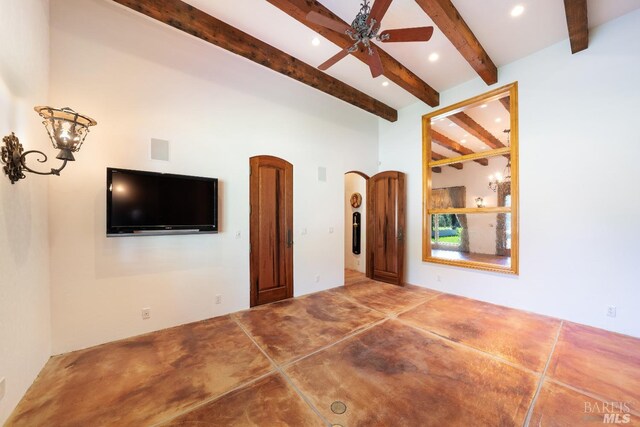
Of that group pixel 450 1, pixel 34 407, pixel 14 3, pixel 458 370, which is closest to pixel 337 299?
pixel 458 370

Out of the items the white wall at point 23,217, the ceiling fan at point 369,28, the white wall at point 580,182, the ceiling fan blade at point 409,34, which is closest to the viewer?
the white wall at point 23,217

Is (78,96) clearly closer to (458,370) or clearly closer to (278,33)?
(278,33)

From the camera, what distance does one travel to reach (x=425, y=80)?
457 centimetres

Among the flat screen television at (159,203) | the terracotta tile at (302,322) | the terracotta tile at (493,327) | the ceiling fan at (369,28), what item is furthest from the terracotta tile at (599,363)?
the flat screen television at (159,203)

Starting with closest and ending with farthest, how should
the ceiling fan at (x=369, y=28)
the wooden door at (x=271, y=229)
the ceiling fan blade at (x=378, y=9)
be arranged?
the ceiling fan blade at (x=378, y=9) → the ceiling fan at (x=369, y=28) → the wooden door at (x=271, y=229)

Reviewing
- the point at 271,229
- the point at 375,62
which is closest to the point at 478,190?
the point at 375,62

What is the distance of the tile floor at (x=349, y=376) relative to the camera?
5.94ft

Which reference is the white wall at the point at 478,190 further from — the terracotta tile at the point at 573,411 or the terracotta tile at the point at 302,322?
the terracotta tile at the point at 573,411

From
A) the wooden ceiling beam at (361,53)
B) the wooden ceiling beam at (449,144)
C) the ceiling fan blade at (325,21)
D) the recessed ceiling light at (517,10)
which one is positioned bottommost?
the wooden ceiling beam at (449,144)

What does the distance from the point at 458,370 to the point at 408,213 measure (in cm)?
353

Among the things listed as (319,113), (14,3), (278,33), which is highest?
(278,33)

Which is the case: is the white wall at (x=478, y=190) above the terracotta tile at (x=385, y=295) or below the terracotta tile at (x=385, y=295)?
above

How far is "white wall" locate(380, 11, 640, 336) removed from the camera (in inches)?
120

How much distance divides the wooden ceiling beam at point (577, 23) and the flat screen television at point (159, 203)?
A: 194 inches
